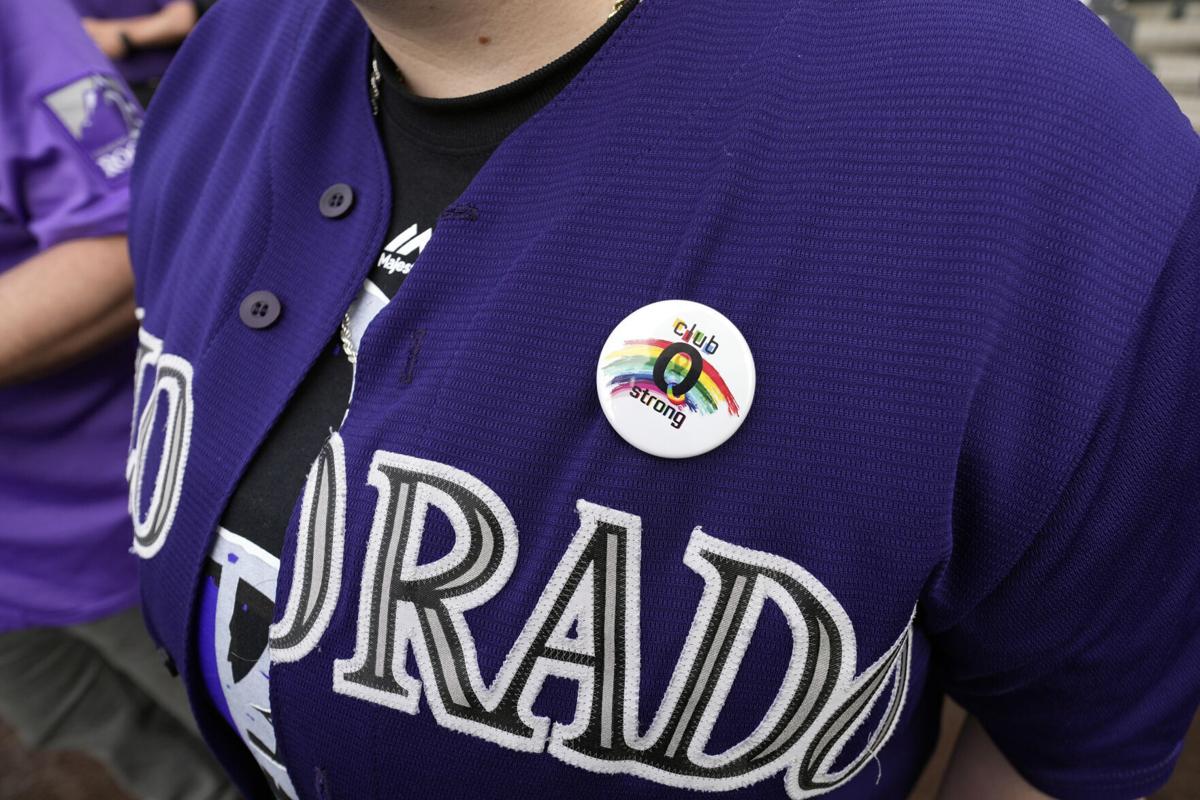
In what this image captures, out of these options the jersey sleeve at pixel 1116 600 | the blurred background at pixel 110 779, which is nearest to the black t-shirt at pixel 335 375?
the jersey sleeve at pixel 1116 600

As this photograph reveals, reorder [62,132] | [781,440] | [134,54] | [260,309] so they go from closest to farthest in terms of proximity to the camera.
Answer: [781,440]
[260,309]
[62,132]
[134,54]

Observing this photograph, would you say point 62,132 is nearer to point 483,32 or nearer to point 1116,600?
point 483,32

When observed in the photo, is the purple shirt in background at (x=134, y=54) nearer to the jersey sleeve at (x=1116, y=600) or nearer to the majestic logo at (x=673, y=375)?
the majestic logo at (x=673, y=375)

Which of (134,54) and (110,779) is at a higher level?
(134,54)

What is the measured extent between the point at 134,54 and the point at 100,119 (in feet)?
3.85

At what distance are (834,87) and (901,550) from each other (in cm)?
32

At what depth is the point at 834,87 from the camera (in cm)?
61

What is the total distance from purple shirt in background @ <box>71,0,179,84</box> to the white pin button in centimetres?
210

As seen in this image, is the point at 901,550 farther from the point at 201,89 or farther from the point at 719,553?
the point at 201,89

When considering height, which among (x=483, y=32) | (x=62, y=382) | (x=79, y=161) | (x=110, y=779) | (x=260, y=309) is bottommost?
(x=110, y=779)

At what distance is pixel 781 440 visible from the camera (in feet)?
1.90

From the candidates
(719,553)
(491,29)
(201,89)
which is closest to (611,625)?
(719,553)

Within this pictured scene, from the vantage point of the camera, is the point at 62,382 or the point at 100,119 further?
the point at 62,382

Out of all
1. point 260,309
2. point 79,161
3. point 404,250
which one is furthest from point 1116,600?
point 79,161
